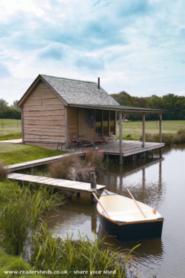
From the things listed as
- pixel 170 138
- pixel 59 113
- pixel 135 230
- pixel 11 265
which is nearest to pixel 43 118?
pixel 59 113

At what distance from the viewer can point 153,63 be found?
2316cm

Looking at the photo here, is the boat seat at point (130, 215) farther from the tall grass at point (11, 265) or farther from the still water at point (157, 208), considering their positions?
the tall grass at point (11, 265)

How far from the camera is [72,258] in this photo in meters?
4.91

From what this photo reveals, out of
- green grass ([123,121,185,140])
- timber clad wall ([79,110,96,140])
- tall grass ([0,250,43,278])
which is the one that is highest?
timber clad wall ([79,110,96,140])

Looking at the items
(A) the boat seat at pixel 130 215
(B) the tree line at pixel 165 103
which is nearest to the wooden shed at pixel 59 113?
(A) the boat seat at pixel 130 215

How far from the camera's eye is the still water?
21.1ft

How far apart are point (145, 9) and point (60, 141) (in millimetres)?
9830

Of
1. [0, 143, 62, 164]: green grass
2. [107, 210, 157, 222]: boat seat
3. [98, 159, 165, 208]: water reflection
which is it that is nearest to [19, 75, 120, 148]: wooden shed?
[0, 143, 62, 164]: green grass

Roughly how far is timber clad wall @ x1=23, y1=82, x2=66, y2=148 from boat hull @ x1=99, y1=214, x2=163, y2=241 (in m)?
12.0

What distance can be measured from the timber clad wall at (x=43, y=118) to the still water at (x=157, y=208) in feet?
14.2

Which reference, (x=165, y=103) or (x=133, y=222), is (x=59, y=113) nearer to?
(x=133, y=222)

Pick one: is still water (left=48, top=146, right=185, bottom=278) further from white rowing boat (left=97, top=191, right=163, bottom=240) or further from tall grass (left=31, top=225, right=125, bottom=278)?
tall grass (left=31, top=225, right=125, bottom=278)

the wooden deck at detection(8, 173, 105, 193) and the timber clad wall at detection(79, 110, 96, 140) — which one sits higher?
the timber clad wall at detection(79, 110, 96, 140)

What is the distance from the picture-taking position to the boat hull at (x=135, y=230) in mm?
7151
